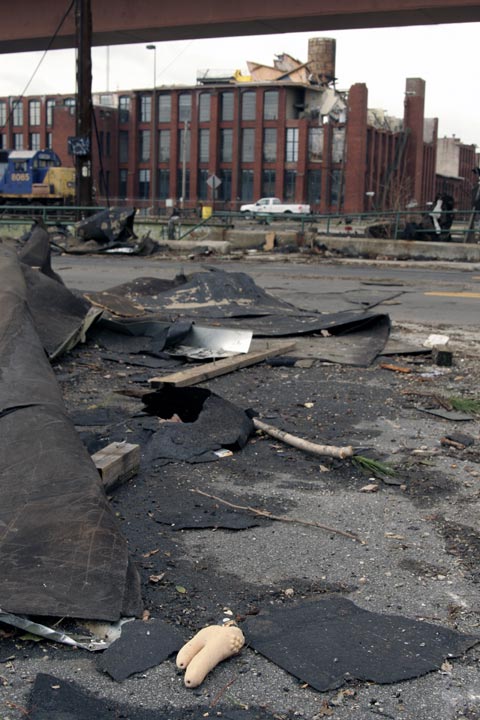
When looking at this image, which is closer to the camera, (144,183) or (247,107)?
(247,107)

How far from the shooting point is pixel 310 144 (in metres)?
83.9

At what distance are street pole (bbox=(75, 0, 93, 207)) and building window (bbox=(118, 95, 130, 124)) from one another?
2764 inches

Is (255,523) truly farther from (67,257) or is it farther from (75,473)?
(67,257)

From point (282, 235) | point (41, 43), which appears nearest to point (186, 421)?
point (282, 235)

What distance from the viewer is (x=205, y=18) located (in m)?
21.0

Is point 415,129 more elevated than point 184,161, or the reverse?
point 415,129

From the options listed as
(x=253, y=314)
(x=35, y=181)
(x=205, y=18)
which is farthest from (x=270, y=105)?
(x=253, y=314)

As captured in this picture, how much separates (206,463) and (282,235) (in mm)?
19824

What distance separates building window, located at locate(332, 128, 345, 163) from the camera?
82294 mm

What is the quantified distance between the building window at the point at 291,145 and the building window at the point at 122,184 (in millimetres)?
19132

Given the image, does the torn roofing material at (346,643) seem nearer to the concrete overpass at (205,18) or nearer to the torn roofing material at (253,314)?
the torn roofing material at (253,314)

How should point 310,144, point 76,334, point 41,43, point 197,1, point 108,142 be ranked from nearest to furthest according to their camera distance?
point 76,334
point 197,1
point 41,43
point 310,144
point 108,142

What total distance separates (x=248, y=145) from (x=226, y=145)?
2408 millimetres

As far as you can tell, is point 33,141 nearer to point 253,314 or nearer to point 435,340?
point 253,314
